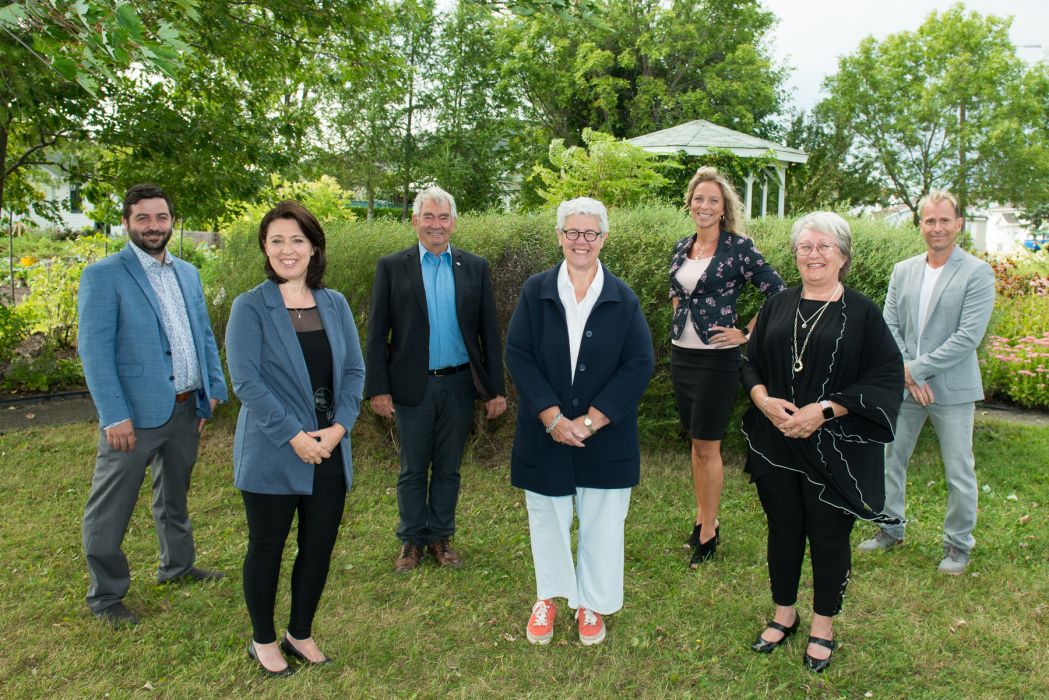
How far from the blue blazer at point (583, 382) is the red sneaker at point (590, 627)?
0.64m

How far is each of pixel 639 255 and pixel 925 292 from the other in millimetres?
2232

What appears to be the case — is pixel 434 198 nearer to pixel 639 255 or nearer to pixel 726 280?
pixel 726 280

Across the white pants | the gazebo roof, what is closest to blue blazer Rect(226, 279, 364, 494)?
the white pants

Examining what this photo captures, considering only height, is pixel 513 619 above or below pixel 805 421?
below

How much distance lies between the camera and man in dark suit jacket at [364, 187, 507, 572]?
462 centimetres

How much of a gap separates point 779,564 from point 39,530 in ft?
15.2

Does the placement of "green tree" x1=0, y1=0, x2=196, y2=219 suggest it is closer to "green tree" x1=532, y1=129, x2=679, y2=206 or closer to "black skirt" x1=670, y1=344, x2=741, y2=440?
"black skirt" x1=670, y1=344, x2=741, y2=440

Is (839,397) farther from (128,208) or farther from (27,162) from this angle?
(27,162)

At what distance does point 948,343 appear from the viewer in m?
4.47

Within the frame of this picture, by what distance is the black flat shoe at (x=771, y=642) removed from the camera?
3773mm

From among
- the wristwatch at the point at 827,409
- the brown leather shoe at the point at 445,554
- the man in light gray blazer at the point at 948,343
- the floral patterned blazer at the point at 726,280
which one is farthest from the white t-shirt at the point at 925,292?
the brown leather shoe at the point at 445,554

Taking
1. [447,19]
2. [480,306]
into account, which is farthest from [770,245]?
[447,19]

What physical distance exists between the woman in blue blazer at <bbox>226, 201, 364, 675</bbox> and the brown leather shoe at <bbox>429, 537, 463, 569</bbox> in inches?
50.6

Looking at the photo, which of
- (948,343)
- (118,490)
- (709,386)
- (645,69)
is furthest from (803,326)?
(645,69)
